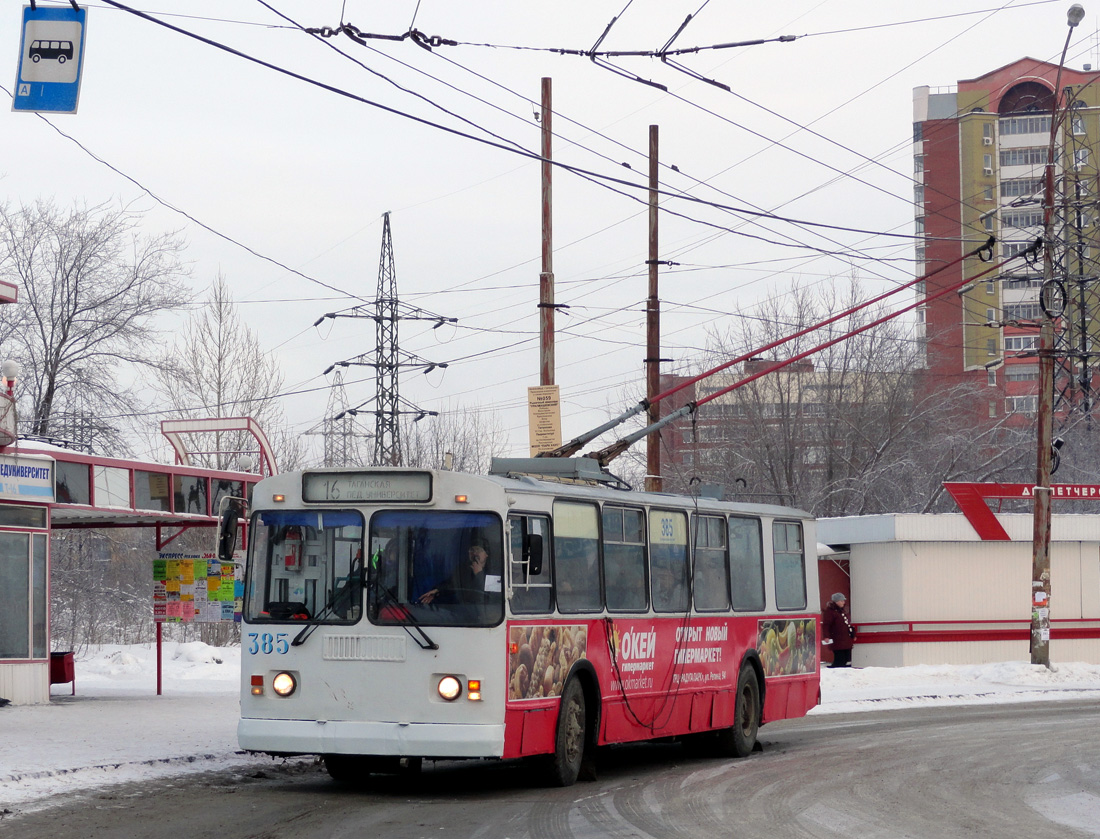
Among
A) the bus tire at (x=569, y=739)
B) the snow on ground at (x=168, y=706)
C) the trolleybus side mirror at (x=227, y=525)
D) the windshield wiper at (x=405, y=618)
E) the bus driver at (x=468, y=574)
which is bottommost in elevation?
the snow on ground at (x=168, y=706)

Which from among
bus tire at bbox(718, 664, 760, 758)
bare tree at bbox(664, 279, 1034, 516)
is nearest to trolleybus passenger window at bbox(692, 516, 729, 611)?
bus tire at bbox(718, 664, 760, 758)

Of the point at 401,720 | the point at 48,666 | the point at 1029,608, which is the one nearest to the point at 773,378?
the point at 1029,608

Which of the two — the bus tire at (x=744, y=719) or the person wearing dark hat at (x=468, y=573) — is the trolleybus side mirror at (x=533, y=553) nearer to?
the person wearing dark hat at (x=468, y=573)

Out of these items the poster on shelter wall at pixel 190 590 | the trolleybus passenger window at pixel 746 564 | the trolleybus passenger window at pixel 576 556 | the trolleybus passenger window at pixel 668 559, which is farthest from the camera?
the poster on shelter wall at pixel 190 590

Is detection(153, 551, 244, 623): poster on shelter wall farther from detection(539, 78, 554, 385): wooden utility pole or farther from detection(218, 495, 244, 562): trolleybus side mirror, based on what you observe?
detection(218, 495, 244, 562): trolleybus side mirror

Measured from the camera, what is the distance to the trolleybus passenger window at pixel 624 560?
515 inches

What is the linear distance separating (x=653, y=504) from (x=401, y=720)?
12.4 ft

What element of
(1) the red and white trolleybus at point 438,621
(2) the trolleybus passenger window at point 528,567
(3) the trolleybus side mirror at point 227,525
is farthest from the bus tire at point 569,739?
(3) the trolleybus side mirror at point 227,525

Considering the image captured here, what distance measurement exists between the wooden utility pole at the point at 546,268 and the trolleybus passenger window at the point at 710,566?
21.4ft

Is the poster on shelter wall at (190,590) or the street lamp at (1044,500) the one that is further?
the street lamp at (1044,500)

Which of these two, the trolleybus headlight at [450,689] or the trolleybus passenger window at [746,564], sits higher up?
the trolleybus passenger window at [746,564]

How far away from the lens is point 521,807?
1087cm

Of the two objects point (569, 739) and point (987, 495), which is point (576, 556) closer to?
point (569, 739)

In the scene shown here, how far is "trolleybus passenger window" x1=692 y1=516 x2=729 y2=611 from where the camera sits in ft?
48.4
